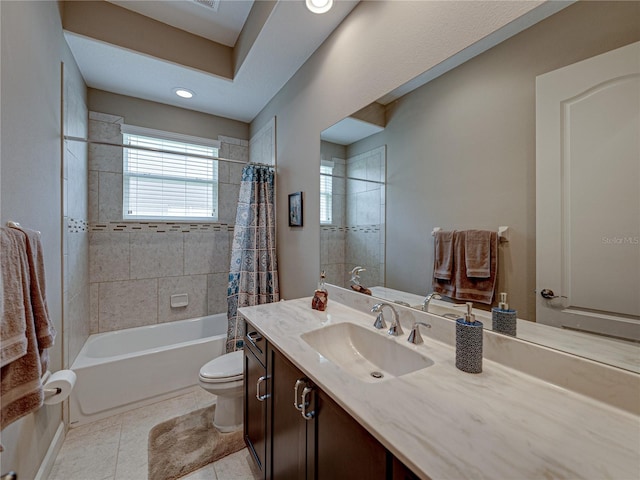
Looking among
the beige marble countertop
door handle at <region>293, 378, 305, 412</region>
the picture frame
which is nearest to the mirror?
the beige marble countertop

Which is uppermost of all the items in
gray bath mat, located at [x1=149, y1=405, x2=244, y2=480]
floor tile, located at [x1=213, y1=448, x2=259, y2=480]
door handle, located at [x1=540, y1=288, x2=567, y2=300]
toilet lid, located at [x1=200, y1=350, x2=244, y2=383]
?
door handle, located at [x1=540, y1=288, x2=567, y2=300]

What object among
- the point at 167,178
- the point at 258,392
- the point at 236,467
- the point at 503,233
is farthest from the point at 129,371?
the point at 503,233

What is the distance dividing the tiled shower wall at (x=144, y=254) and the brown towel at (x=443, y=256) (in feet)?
8.45

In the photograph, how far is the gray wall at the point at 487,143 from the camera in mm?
780

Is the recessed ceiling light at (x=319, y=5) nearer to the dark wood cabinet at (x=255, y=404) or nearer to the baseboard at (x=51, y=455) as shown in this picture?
the dark wood cabinet at (x=255, y=404)

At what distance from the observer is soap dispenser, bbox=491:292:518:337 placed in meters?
0.89

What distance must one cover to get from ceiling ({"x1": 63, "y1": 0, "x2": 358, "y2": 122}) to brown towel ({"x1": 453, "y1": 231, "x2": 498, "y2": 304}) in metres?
1.55

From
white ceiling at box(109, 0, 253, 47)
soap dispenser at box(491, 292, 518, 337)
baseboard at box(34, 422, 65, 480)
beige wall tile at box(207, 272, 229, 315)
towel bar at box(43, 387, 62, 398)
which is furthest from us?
beige wall tile at box(207, 272, 229, 315)

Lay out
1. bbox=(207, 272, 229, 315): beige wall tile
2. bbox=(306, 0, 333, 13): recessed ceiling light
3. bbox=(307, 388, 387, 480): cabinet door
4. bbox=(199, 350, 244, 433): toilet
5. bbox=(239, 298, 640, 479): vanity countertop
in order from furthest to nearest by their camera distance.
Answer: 1. bbox=(207, 272, 229, 315): beige wall tile
2. bbox=(199, 350, 244, 433): toilet
3. bbox=(306, 0, 333, 13): recessed ceiling light
4. bbox=(307, 388, 387, 480): cabinet door
5. bbox=(239, 298, 640, 479): vanity countertop

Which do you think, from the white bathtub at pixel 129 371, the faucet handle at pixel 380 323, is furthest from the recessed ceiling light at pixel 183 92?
the faucet handle at pixel 380 323

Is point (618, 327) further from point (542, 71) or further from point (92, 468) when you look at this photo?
point (92, 468)

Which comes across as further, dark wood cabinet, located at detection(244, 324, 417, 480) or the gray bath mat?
the gray bath mat

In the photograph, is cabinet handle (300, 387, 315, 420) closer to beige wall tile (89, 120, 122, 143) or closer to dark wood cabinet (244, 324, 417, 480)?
dark wood cabinet (244, 324, 417, 480)

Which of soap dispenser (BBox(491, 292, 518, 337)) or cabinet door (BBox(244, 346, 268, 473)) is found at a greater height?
soap dispenser (BBox(491, 292, 518, 337))
